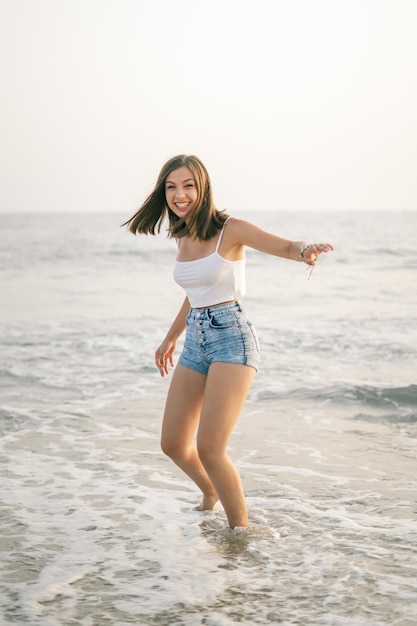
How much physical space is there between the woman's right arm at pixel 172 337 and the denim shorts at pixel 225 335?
1.42 feet

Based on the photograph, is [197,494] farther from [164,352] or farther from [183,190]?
[183,190]

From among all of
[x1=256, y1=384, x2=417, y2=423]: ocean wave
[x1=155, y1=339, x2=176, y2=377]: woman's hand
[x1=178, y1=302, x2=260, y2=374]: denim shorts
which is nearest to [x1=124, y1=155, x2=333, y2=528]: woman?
[x1=178, y1=302, x2=260, y2=374]: denim shorts

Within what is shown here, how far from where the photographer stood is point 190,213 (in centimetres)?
468

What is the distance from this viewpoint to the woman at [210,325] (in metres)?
4.52

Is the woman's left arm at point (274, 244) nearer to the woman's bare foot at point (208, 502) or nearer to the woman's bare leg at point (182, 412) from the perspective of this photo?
the woman's bare leg at point (182, 412)

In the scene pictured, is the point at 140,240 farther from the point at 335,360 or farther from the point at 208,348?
the point at 208,348

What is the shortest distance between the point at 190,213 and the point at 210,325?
2.09 feet

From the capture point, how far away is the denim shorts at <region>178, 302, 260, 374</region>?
4.56 m

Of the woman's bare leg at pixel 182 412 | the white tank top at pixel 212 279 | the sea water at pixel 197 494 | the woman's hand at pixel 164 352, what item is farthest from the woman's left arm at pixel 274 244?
the sea water at pixel 197 494

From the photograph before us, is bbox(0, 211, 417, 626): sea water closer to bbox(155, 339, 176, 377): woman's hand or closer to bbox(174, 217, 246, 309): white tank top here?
bbox(155, 339, 176, 377): woman's hand

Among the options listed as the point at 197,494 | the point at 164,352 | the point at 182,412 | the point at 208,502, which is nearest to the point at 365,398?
the point at 197,494

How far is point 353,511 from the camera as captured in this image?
17.7ft

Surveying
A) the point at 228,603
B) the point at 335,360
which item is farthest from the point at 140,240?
the point at 228,603

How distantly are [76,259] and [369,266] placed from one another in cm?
1115
